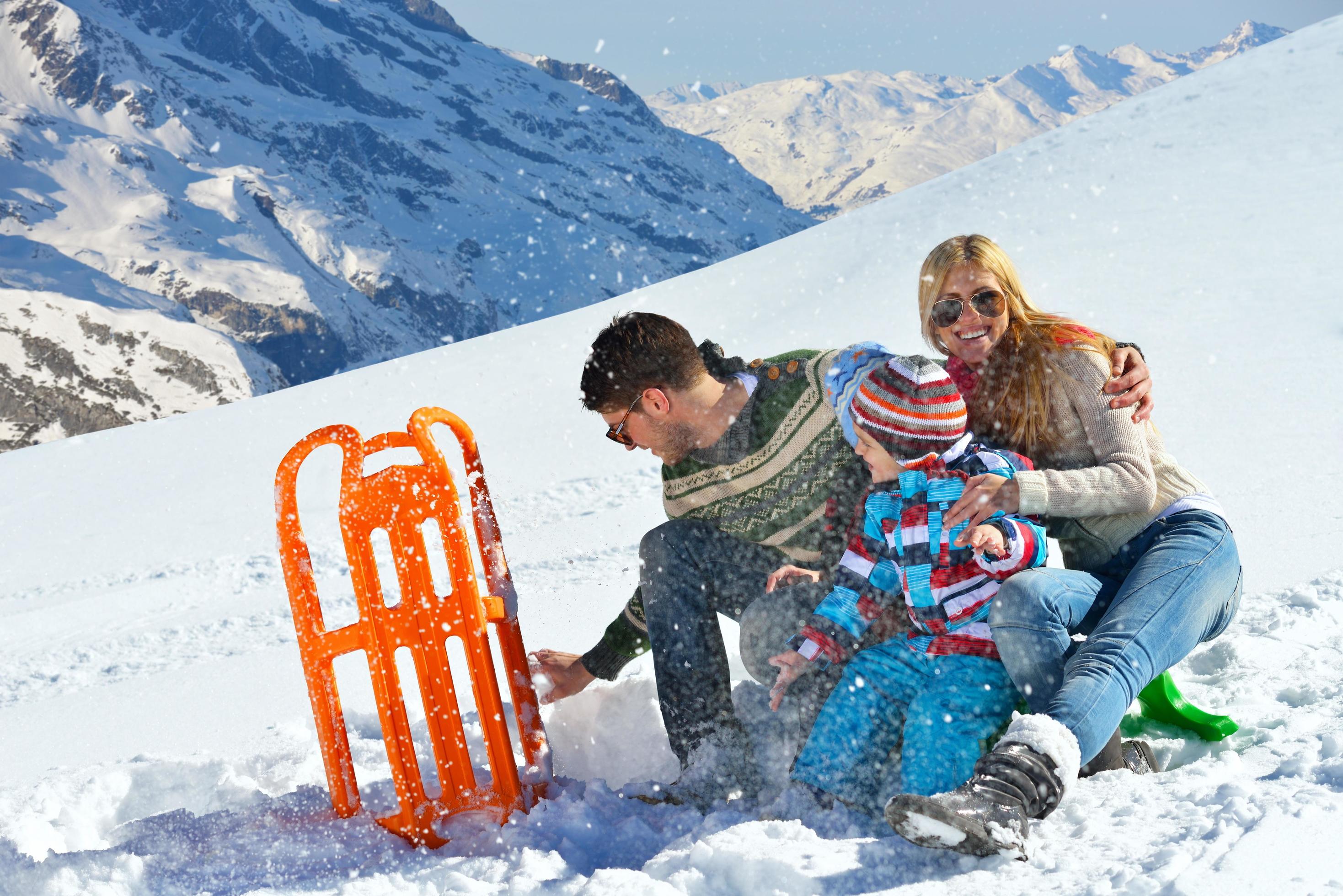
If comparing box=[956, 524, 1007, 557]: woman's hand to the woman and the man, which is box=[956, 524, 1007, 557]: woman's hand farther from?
the man

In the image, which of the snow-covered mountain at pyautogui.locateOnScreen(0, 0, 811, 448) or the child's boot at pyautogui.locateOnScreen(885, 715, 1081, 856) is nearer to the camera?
the child's boot at pyautogui.locateOnScreen(885, 715, 1081, 856)

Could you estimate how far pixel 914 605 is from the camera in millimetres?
2107

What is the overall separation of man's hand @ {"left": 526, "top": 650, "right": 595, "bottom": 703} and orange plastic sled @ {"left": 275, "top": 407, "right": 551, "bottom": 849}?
0.29 meters

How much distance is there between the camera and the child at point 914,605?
200 cm

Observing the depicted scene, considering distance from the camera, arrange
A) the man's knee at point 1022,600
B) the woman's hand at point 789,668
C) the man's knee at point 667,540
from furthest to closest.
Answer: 1. the man's knee at point 667,540
2. the woman's hand at point 789,668
3. the man's knee at point 1022,600

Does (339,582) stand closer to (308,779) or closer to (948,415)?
(308,779)

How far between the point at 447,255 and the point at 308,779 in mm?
182645

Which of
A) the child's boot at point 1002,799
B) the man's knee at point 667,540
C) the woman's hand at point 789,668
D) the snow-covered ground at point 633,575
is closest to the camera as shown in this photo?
the child's boot at point 1002,799

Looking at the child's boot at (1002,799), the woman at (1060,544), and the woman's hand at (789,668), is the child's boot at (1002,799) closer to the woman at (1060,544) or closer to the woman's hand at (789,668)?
the woman at (1060,544)

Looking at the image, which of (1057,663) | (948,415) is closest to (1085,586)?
(1057,663)

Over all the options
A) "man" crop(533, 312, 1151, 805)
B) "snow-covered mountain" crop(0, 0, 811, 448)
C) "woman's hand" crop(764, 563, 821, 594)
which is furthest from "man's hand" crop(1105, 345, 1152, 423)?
"snow-covered mountain" crop(0, 0, 811, 448)

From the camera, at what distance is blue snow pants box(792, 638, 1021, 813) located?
1964mm

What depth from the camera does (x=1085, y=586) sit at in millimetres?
2084

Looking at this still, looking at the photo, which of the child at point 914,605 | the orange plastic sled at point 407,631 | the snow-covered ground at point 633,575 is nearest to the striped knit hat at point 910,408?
the child at point 914,605
